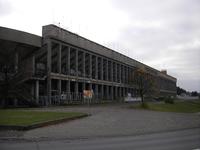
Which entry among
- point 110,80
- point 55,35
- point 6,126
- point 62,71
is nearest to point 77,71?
point 62,71

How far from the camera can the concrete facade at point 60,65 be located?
207 ft

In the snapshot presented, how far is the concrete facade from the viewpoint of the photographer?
207 ft

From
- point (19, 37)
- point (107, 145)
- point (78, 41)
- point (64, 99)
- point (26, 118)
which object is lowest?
point (107, 145)

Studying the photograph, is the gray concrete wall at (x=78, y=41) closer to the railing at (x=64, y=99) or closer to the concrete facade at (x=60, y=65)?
the concrete facade at (x=60, y=65)

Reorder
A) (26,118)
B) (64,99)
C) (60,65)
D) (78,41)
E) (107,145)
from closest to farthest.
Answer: (107,145) < (26,118) < (64,99) < (60,65) < (78,41)

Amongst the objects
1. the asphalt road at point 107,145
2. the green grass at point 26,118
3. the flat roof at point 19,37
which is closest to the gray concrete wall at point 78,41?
the flat roof at point 19,37

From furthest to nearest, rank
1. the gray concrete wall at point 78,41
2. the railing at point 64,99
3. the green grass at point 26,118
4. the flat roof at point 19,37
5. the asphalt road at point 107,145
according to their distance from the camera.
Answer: the gray concrete wall at point 78,41, the railing at point 64,99, the flat roof at point 19,37, the green grass at point 26,118, the asphalt road at point 107,145

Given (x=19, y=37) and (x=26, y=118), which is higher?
(x=19, y=37)

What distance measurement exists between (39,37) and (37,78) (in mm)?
8463

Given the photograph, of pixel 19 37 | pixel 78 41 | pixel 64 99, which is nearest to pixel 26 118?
pixel 19 37

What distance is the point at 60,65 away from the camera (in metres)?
73.6

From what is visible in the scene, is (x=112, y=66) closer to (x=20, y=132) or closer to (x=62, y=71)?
(x=62, y=71)

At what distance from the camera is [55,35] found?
7119cm

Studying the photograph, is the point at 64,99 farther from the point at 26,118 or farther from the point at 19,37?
the point at 26,118
